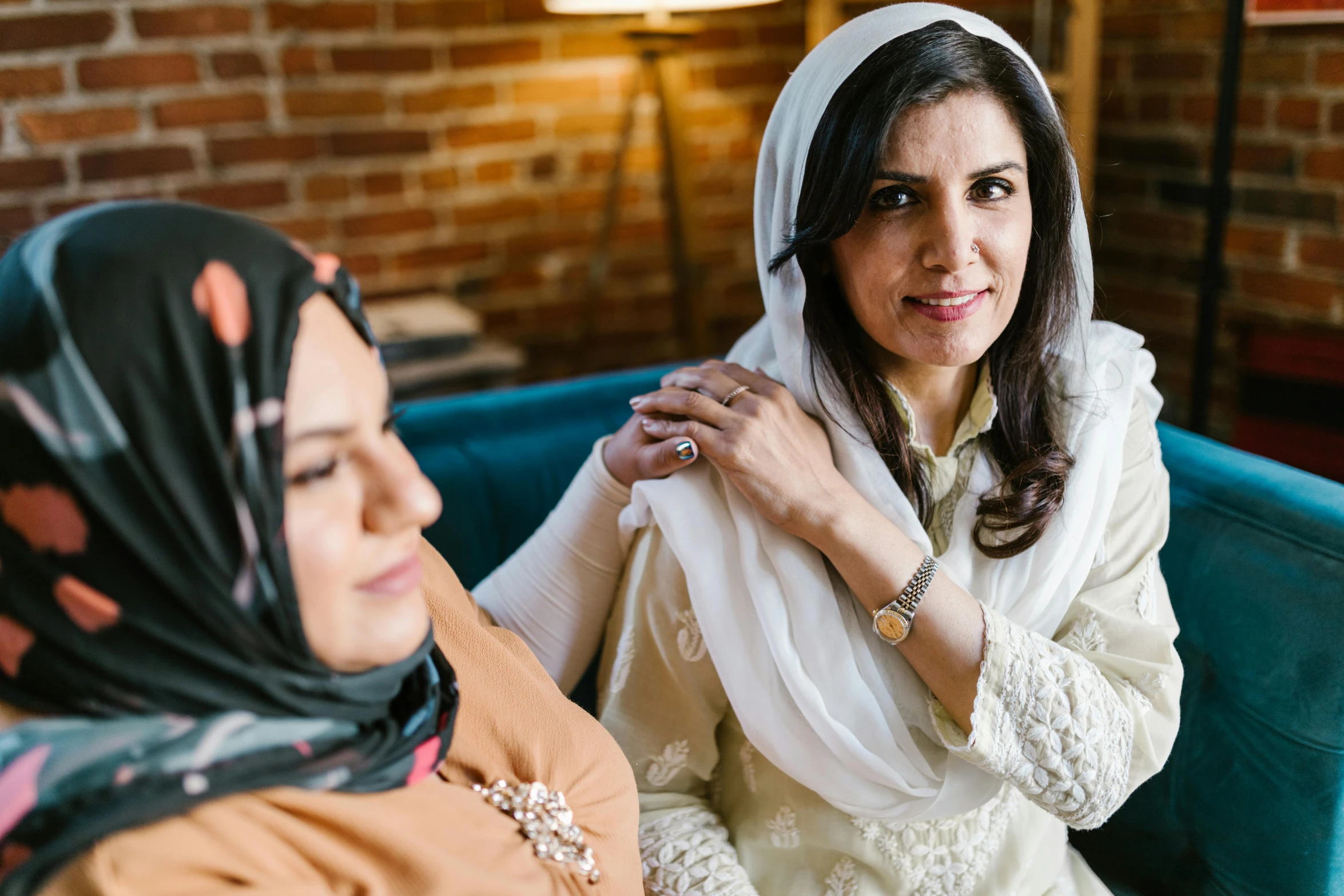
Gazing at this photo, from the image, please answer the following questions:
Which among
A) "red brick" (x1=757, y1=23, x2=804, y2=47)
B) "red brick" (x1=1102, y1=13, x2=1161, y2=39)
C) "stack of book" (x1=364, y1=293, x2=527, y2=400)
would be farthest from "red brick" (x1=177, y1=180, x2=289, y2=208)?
"red brick" (x1=1102, y1=13, x2=1161, y2=39)

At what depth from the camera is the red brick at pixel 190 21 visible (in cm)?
211

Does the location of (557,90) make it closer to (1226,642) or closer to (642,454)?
(642,454)

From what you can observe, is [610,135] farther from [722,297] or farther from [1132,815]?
[1132,815]

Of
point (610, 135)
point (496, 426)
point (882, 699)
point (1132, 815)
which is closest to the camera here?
point (882, 699)

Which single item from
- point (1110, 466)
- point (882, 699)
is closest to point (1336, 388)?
point (1110, 466)

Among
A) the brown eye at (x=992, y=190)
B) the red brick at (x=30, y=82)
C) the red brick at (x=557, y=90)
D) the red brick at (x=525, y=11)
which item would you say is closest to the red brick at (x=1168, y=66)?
the red brick at (x=557, y=90)

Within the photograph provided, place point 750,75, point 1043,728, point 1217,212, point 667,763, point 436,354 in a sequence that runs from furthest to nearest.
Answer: point 750,75 → point 436,354 → point 1217,212 → point 667,763 → point 1043,728

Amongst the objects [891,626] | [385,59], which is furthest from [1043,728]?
[385,59]

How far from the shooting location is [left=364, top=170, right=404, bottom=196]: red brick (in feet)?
7.87

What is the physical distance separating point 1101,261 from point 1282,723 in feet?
6.13

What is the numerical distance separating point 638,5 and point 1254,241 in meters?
1.45

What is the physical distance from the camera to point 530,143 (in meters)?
2.54

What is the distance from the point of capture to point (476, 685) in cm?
84

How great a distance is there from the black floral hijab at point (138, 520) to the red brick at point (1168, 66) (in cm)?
236
